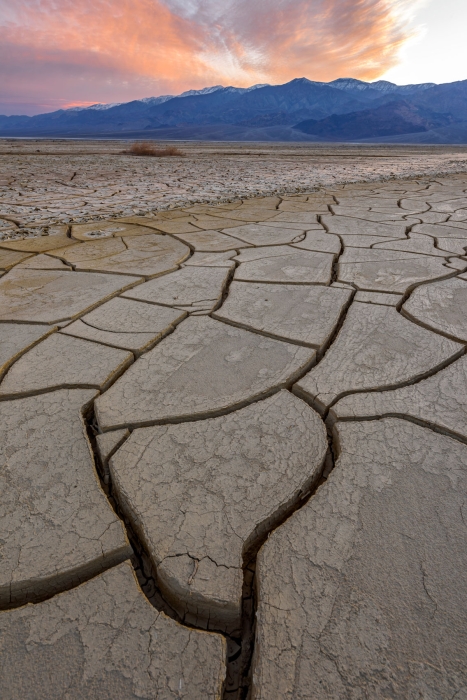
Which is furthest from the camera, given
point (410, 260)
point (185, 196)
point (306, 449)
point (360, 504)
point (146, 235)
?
point (185, 196)

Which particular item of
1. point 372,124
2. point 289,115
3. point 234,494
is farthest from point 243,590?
point 289,115

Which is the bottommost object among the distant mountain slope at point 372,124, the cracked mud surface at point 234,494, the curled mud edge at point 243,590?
the curled mud edge at point 243,590

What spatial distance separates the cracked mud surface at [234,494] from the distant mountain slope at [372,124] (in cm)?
9732

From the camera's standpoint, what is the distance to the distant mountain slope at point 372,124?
88.1m

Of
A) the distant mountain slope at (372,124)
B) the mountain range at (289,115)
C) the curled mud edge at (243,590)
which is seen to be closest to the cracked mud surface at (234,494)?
the curled mud edge at (243,590)

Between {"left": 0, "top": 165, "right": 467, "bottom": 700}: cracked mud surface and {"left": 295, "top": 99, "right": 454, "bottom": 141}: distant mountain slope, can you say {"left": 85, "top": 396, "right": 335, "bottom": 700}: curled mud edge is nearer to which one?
{"left": 0, "top": 165, "right": 467, "bottom": 700}: cracked mud surface

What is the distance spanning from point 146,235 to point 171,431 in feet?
6.85

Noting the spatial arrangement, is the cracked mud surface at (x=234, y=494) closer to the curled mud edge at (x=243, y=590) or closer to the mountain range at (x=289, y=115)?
the curled mud edge at (x=243, y=590)

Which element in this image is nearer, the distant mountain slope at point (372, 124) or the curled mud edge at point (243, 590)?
the curled mud edge at point (243, 590)

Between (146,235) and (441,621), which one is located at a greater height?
(146,235)

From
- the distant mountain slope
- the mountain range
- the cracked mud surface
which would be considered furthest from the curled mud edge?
the distant mountain slope

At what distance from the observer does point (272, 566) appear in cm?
63

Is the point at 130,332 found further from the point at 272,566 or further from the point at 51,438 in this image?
the point at 272,566

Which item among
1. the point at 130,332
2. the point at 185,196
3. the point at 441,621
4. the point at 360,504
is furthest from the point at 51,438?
the point at 185,196
